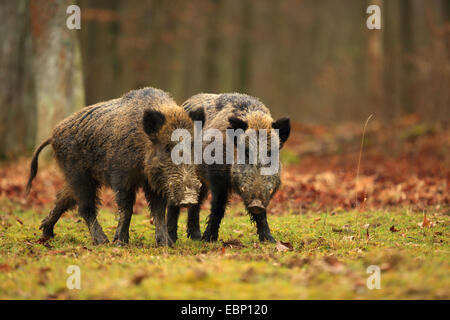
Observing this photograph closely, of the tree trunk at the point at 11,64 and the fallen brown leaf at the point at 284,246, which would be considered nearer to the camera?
the fallen brown leaf at the point at 284,246

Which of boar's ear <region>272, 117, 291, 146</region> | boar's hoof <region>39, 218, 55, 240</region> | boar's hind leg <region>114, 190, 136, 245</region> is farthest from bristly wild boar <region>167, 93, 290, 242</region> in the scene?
boar's hoof <region>39, 218, 55, 240</region>

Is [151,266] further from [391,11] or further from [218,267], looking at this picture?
[391,11]

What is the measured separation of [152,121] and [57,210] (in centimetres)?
239

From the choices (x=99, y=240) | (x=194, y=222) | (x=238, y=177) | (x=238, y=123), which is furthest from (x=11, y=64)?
(x=238, y=177)

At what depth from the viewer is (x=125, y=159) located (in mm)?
8055

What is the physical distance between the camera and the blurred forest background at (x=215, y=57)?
16.5m

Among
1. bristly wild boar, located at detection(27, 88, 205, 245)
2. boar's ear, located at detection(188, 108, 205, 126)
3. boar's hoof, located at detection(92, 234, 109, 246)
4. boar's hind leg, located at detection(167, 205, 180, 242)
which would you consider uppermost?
boar's ear, located at detection(188, 108, 205, 126)

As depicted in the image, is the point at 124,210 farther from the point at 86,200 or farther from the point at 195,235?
the point at 195,235

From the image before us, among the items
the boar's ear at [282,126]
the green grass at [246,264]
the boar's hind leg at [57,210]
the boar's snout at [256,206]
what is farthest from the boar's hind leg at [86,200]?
the boar's ear at [282,126]

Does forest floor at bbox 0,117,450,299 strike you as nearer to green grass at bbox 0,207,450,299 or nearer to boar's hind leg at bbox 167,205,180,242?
green grass at bbox 0,207,450,299

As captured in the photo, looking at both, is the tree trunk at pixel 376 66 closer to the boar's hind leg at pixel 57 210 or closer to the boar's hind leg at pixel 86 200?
→ the boar's hind leg at pixel 86 200

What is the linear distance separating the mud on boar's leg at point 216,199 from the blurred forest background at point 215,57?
9170mm

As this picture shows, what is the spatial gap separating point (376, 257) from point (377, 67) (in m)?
15.7

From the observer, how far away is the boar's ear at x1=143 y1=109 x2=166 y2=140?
7.73 m
